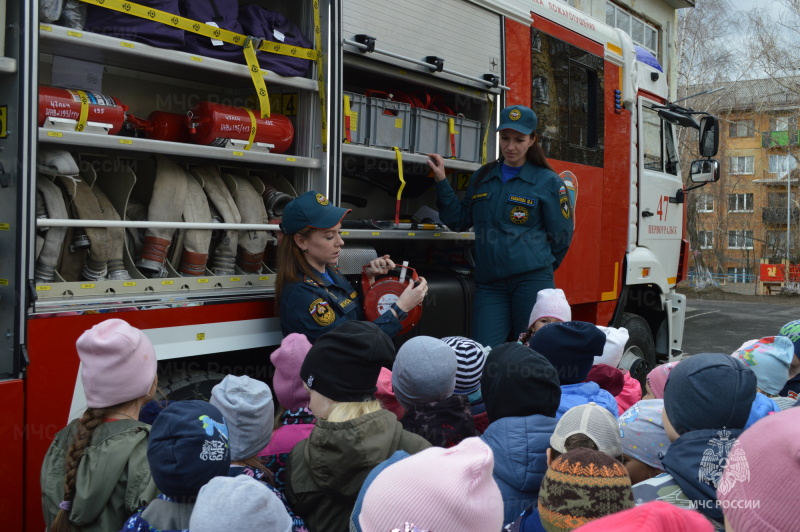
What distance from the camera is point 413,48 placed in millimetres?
4543

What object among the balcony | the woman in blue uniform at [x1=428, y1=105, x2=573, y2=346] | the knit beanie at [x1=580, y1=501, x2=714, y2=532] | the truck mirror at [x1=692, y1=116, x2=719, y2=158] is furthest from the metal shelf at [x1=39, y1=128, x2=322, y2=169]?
the balcony

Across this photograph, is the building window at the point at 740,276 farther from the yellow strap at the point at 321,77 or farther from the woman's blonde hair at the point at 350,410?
the woman's blonde hair at the point at 350,410

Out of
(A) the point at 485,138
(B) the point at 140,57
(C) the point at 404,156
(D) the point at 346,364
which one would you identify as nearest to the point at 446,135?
(A) the point at 485,138

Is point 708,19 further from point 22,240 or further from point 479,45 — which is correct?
point 22,240

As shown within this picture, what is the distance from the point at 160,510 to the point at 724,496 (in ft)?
4.52

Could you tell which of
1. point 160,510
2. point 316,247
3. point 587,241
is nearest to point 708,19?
point 587,241

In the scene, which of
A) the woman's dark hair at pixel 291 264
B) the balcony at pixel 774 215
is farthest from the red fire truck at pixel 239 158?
the balcony at pixel 774 215

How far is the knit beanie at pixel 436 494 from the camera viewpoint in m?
1.46

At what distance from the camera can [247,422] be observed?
2357mm

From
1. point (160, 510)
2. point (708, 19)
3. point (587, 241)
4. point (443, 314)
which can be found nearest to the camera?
point (160, 510)

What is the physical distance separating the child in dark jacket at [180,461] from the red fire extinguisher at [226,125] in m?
2.02

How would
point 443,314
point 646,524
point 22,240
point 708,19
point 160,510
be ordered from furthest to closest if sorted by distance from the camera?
point 708,19 < point 443,314 < point 22,240 < point 160,510 < point 646,524

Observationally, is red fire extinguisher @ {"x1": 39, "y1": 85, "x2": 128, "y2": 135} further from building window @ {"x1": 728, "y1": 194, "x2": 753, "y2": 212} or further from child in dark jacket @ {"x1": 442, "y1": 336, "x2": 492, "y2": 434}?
building window @ {"x1": 728, "y1": 194, "x2": 753, "y2": 212}

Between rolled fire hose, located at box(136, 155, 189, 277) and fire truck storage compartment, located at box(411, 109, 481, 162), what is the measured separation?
1625 mm
